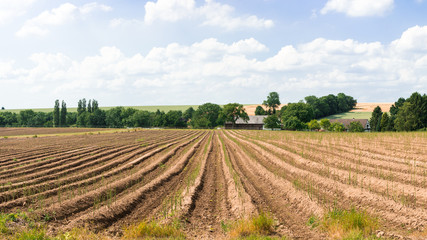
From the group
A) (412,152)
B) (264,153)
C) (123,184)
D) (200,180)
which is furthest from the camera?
(264,153)

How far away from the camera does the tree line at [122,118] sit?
11861 cm

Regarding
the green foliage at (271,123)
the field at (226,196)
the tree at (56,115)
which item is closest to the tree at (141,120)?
the tree at (56,115)

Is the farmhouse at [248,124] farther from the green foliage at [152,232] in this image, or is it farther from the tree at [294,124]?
the green foliage at [152,232]

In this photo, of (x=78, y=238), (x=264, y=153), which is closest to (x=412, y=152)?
(x=264, y=153)

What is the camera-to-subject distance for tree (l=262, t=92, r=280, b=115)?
474 feet

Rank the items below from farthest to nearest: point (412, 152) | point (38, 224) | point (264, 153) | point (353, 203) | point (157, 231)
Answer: point (264, 153) → point (412, 152) → point (353, 203) → point (38, 224) → point (157, 231)

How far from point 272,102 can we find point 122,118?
7231cm

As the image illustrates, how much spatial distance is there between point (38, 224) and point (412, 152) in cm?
2365

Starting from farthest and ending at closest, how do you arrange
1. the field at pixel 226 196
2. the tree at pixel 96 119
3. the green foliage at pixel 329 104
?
the green foliage at pixel 329 104, the tree at pixel 96 119, the field at pixel 226 196

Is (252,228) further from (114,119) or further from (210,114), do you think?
(114,119)

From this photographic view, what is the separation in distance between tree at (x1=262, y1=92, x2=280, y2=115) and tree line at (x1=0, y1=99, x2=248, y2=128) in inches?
925

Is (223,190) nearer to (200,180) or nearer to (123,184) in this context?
(200,180)

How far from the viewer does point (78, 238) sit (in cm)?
766

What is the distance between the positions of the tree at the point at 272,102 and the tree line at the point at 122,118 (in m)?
23.5
